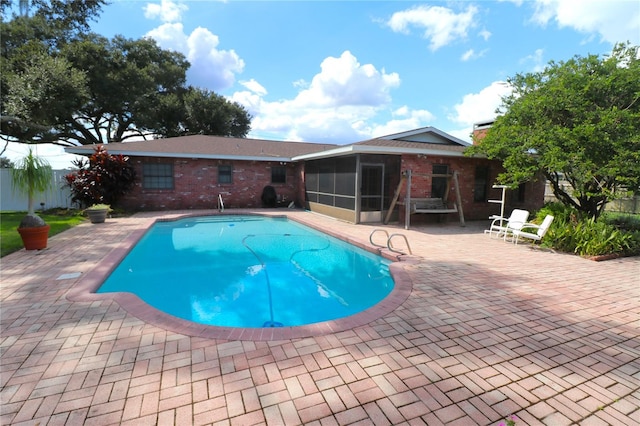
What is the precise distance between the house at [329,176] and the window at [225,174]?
42mm

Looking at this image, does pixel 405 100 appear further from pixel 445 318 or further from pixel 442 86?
pixel 445 318

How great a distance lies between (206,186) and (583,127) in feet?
45.0

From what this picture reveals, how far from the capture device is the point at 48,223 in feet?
30.7

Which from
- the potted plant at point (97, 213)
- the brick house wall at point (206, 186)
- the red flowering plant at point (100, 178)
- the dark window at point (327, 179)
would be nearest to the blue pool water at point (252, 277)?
the potted plant at point (97, 213)

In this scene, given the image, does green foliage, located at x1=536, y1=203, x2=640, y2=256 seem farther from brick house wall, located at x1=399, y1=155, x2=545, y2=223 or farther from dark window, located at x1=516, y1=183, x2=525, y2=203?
dark window, located at x1=516, y1=183, x2=525, y2=203

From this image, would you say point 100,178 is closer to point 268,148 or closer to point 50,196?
point 50,196

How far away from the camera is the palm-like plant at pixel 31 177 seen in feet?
20.4

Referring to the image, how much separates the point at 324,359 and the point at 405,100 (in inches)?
593

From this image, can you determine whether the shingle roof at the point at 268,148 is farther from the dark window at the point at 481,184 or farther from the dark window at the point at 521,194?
the dark window at the point at 521,194

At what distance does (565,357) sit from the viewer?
8.78 feet

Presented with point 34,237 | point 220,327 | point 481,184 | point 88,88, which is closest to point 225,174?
point 34,237

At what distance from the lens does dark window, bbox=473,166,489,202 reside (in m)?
11.7

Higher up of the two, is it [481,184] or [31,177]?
[481,184]

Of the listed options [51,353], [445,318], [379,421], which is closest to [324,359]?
[379,421]
